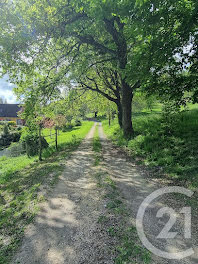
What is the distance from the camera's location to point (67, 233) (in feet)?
12.0

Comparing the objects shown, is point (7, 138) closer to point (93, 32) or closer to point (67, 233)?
point (93, 32)

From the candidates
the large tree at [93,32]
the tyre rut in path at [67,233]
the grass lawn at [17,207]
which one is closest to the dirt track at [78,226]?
the tyre rut in path at [67,233]

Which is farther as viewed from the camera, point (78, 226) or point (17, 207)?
point (17, 207)

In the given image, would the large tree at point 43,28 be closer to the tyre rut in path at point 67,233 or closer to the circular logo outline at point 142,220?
the circular logo outline at point 142,220

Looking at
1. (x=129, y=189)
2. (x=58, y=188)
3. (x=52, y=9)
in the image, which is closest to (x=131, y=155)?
(x=129, y=189)

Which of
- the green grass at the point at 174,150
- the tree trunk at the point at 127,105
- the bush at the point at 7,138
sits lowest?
the bush at the point at 7,138

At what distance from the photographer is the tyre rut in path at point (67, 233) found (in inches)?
119

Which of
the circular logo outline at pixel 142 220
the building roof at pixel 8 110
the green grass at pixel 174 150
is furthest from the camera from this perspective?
the building roof at pixel 8 110

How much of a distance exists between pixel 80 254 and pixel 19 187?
5.20 m

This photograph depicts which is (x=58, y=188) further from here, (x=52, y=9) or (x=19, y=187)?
(x=52, y=9)

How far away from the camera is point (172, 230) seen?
3.62 m

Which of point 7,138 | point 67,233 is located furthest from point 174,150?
point 7,138

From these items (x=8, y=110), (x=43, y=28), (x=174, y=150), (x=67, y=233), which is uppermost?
(x=43, y=28)

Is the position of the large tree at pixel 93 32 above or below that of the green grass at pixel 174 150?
above
